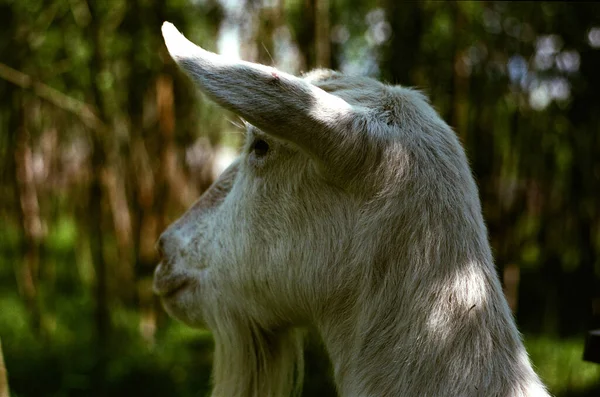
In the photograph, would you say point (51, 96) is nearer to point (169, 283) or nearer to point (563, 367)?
point (169, 283)

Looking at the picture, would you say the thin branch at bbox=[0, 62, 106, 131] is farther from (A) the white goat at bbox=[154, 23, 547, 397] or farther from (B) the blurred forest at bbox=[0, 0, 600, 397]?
(A) the white goat at bbox=[154, 23, 547, 397]

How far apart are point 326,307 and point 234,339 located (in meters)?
0.43

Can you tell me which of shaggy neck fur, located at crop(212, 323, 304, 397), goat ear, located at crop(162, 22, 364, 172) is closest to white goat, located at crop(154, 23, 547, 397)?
goat ear, located at crop(162, 22, 364, 172)

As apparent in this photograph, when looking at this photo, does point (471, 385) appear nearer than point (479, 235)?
Yes

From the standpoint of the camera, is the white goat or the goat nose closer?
the white goat

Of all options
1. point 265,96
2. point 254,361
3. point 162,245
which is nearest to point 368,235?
point 265,96

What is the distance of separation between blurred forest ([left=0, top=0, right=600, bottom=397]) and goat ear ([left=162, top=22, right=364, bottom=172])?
2848 mm

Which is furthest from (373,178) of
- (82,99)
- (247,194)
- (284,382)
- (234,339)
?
(82,99)

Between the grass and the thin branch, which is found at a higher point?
the thin branch

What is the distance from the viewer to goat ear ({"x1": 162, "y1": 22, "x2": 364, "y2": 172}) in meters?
1.67

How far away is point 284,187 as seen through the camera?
200 centimetres

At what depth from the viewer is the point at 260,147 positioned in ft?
6.83

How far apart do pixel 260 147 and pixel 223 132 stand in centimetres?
467

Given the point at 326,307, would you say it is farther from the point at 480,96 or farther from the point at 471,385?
the point at 480,96
